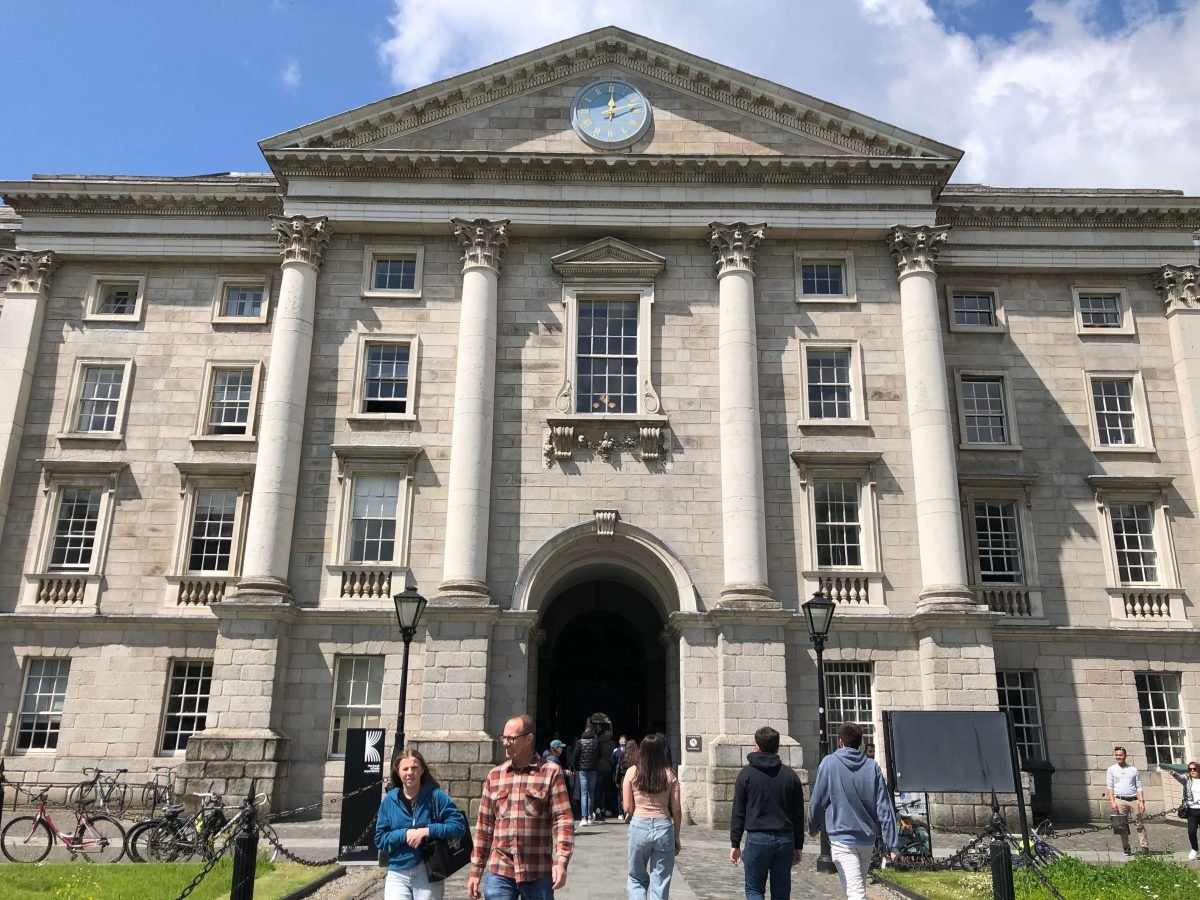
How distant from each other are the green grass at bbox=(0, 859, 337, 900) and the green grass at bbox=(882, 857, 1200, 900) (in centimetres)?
866

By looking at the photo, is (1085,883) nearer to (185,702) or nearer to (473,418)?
(473,418)

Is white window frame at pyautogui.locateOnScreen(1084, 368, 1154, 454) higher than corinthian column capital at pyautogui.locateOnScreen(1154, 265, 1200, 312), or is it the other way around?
corinthian column capital at pyautogui.locateOnScreen(1154, 265, 1200, 312)

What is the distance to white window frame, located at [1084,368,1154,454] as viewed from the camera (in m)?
26.1

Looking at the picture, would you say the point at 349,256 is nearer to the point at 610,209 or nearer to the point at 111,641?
the point at 610,209

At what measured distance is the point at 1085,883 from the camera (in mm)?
12055

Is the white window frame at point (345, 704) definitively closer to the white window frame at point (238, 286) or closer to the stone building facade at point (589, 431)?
the stone building facade at point (589, 431)

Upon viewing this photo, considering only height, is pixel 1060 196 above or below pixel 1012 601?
above

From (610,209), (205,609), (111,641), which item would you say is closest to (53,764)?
(111,641)

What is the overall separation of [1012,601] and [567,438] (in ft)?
40.6

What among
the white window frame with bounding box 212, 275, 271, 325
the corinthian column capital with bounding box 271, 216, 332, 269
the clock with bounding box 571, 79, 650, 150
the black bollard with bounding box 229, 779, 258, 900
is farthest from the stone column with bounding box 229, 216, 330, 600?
the black bollard with bounding box 229, 779, 258, 900

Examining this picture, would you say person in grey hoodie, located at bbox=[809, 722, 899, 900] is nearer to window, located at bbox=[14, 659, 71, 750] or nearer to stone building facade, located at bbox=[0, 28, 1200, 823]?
stone building facade, located at bbox=[0, 28, 1200, 823]

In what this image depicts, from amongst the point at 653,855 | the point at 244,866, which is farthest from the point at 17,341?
the point at 653,855

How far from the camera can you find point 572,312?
25.7m

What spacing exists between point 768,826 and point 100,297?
1009 inches
